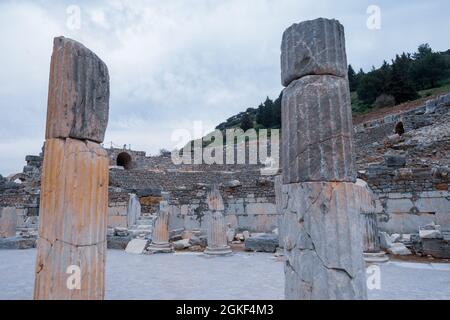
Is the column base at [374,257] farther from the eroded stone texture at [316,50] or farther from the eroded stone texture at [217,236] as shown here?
the eroded stone texture at [316,50]

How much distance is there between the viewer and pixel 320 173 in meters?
2.96

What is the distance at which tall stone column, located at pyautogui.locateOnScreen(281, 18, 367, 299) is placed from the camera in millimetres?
2848

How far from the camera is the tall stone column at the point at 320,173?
285 centimetres

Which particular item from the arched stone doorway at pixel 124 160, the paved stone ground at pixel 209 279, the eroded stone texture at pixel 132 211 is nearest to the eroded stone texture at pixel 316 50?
the paved stone ground at pixel 209 279

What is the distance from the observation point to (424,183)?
10766mm

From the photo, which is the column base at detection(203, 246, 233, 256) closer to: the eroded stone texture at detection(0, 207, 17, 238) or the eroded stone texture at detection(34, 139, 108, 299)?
the eroded stone texture at detection(34, 139, 108, 299)

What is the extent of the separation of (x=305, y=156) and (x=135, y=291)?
3.73 meters

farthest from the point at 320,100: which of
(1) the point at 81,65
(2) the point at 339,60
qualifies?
(1) the point at 81,65

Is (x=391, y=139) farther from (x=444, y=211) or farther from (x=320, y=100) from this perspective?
(x=320, y=100)

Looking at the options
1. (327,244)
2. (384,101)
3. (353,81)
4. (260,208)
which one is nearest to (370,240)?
(327,244)

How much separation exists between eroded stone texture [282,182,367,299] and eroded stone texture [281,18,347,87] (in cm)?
118

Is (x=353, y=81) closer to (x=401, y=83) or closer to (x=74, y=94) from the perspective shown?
(x=401, y=83)

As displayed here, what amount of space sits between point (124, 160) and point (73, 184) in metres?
36.3

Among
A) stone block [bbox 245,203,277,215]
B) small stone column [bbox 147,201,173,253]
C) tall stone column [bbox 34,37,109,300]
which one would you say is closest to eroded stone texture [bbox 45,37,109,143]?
tall stone column [bbox 34,37,109,300]
